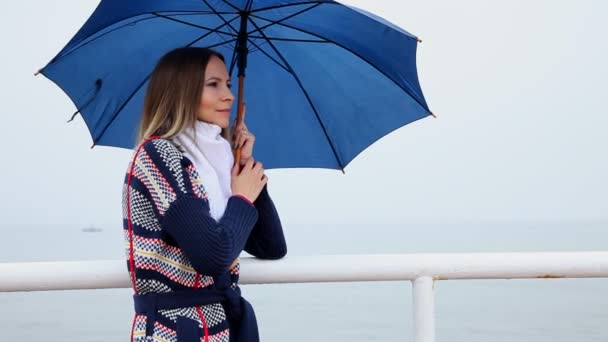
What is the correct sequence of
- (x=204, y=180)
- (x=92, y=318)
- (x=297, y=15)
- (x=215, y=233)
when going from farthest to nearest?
(x=92, y=318)
(x=297, y=15)
(x=204, y=180)
(x=215, y=233)

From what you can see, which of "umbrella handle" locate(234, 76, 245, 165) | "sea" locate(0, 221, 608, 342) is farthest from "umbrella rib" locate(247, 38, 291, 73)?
"sea" locate(0, 221, 608, 342)

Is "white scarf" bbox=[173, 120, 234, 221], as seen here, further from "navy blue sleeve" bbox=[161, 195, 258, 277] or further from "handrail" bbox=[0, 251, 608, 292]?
"handrail" bbox=[0, 251, 608, 292]

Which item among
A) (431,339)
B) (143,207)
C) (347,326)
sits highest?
(347,326)

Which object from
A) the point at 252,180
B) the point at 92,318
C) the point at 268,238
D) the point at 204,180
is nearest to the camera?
the point at 204,180

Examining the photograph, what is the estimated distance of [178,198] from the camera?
184cm

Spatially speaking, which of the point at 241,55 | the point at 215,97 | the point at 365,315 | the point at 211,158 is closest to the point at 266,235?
the point at 211,158

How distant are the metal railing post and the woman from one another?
523 mm

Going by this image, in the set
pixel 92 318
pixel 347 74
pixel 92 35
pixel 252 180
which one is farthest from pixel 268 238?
pixel 92 318

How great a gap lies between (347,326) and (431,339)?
103 ft

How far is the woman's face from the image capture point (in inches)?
81.6

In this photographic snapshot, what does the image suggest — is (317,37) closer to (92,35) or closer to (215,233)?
(92,35)

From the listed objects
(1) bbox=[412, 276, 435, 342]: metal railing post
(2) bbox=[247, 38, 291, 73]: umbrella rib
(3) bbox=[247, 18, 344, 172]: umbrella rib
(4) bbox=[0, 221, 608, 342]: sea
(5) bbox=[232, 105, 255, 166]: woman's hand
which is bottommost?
(1) bbox=[412, 276, 435, 342]: metal railing post

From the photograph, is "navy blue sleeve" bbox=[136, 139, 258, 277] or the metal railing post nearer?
"navy blue sleeve" bbox=[136, 139, 258, 277]

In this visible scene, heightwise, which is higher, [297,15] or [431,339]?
[297,15]
